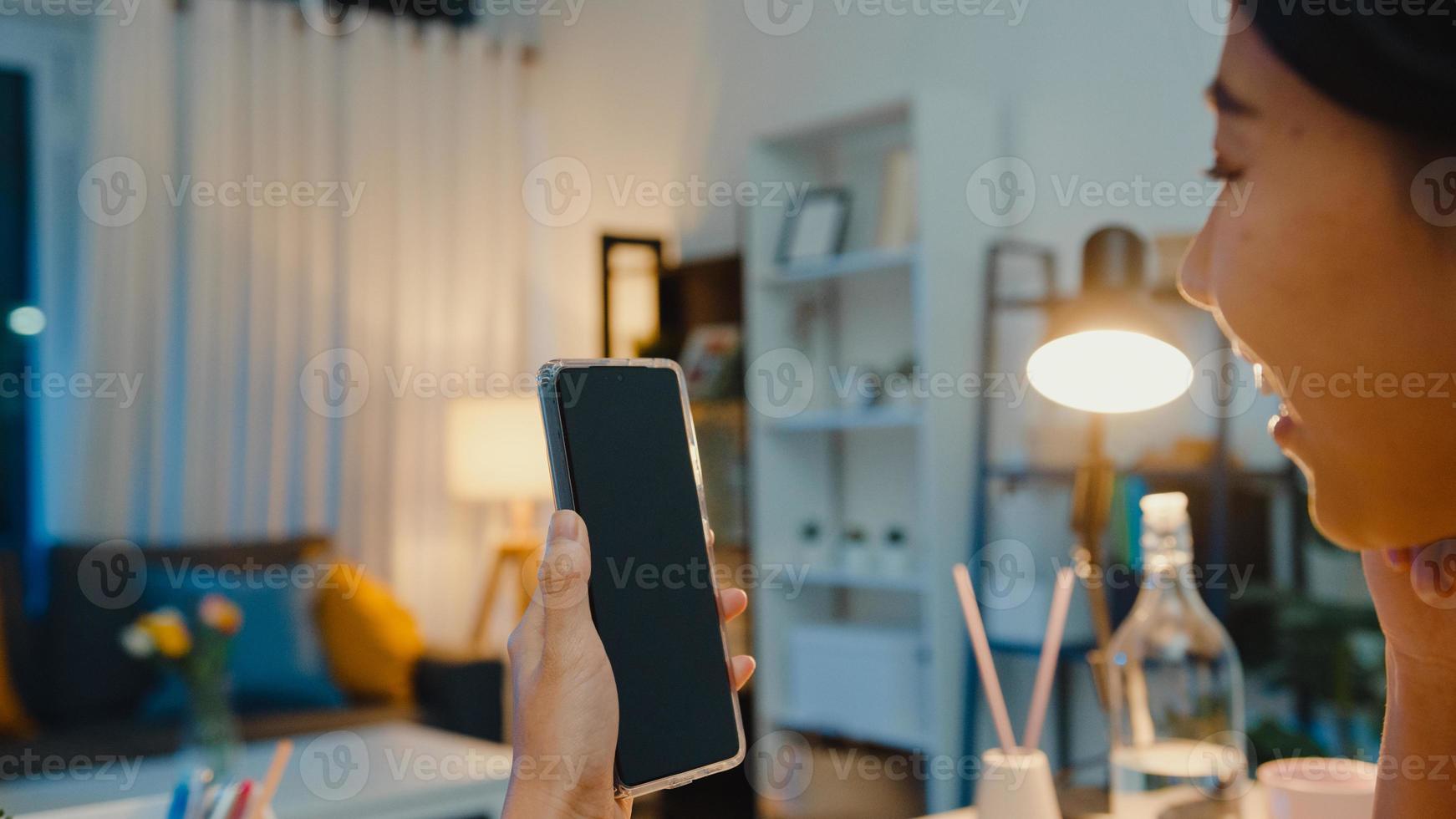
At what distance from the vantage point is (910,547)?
3.24 metres

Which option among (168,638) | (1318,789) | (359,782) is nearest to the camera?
(1318,789)

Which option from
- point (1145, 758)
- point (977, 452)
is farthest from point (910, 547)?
point (1145, 758)

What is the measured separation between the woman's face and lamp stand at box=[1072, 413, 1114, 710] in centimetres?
84

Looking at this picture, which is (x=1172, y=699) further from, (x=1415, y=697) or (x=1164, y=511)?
(x=1415, y=697)

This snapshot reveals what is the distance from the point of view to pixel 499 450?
3.87 m

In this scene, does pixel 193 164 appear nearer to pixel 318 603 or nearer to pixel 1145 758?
pixel 318 603

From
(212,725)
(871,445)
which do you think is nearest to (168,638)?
(212,725)

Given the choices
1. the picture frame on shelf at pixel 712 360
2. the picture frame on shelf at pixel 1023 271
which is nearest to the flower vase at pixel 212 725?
the picture frame on shelf at pixel 712 360

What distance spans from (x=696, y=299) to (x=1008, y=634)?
5.05ft

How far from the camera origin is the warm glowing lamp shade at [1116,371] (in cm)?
102

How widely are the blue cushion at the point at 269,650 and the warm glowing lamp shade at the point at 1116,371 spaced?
113 inches

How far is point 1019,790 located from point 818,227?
2521 millimetres

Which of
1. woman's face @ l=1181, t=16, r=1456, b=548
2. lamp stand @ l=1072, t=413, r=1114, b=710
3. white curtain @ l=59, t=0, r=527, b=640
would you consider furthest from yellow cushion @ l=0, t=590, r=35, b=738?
woman's face @ l=1181, t=16, r=1456, b=548

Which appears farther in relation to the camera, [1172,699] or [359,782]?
[359,782]
